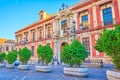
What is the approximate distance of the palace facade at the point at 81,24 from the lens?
1908cm

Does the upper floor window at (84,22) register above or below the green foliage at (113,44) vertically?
above

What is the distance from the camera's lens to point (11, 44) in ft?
174

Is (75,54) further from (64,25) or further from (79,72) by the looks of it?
(64,25)

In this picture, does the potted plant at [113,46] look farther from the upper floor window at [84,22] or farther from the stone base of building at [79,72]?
the upper floor window at [84,22]

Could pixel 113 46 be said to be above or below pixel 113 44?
below

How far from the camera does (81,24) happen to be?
2217 cm

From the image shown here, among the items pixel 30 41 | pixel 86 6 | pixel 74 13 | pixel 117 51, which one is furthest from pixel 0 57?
pixel 117 51

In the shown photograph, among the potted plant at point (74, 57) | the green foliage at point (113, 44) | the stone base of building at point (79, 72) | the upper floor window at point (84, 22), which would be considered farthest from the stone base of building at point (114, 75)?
the upper floor window at point (84, 22)

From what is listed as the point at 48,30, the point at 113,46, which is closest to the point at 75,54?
the point at 113,46

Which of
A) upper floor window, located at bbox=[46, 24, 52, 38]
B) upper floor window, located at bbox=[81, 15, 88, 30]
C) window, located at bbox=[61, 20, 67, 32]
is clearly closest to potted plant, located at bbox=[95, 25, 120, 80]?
upper floor window, located at bbox=[81, 15, 88, 30]

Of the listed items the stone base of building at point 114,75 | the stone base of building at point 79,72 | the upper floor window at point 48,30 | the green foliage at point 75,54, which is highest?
the upper floor window at point 48,30

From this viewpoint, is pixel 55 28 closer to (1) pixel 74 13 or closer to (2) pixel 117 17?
(1) pixel 74 13

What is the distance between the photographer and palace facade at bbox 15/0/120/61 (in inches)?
751

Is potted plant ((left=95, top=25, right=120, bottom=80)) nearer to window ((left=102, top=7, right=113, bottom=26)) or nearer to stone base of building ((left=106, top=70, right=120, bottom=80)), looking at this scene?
stone base of building ((left=106, top=70, right=120, bottom=80))
